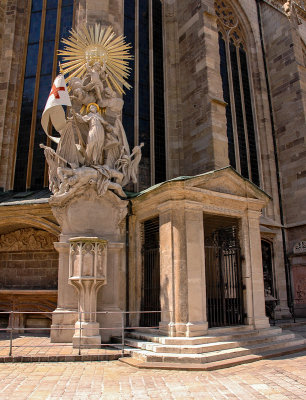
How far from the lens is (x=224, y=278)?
11.0 metres

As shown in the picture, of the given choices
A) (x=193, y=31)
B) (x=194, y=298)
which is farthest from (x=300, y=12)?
(x=194, y=298)

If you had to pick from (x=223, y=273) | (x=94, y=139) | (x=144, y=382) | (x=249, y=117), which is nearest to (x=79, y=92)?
(x=94, y=139)

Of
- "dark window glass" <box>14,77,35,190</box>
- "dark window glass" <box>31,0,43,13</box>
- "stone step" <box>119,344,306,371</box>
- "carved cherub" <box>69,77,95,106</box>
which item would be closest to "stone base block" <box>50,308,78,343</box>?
"stone step" <box>119,344,306,371</box>

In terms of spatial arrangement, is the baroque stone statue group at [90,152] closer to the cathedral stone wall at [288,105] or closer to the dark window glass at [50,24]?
the dark window glass at [50,24]

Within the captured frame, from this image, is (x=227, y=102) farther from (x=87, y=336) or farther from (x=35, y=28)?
(x=87, y=336)

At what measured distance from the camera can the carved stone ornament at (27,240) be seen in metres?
12.2

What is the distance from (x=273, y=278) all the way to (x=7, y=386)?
1338 cm

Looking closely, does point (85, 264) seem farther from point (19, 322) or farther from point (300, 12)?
point (300, 12)

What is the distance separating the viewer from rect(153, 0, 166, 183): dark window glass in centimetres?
1584

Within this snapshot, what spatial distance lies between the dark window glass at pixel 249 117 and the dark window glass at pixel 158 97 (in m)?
4.93

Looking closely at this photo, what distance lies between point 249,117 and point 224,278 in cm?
1076

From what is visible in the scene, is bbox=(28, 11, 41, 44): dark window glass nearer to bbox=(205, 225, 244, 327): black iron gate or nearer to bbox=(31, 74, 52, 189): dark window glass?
bbox=(31, 74, 52, 189): dark window glass

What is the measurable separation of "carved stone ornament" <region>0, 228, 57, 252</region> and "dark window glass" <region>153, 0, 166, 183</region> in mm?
5369

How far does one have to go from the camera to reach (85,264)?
28.8 ft
